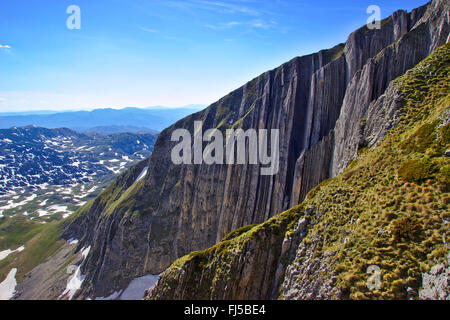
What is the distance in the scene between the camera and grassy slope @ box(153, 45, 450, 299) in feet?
59.2

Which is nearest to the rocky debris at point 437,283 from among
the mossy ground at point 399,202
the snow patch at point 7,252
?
the mossy ground at point 399,202

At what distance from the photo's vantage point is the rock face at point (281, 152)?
1734 inches

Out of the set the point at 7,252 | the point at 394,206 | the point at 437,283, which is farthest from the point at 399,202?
the point at 7,252

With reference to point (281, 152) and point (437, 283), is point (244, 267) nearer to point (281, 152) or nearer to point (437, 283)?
point (437, 283)

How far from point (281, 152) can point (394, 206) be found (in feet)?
146

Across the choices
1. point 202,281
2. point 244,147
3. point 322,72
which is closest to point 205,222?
point 244,147

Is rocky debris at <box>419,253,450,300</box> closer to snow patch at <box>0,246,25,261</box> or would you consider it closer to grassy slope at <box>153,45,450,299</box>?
grassy slope at <box>153,45,450,299</box>

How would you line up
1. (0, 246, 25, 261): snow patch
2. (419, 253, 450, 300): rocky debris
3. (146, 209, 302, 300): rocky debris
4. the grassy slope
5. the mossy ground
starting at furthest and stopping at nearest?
(0, 246, 25, 261): snow patch < (146, 209, 302, 300): rocky debris < the grassy slope < the mossy ground < (419, 253, 450, 300): rocky debris

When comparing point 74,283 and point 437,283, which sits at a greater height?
point 437,283

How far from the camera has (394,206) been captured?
2169 centimetres

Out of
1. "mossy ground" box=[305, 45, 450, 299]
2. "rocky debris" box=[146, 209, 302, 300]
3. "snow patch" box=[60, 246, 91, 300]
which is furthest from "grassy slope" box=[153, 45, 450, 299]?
"snow patch" box=[60, 246, 91, 300]

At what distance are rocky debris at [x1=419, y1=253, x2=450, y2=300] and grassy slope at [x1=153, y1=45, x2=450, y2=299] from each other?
1.81 feet

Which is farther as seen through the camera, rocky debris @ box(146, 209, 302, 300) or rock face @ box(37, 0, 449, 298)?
rock face @ box(37, 0, 449, 298)
